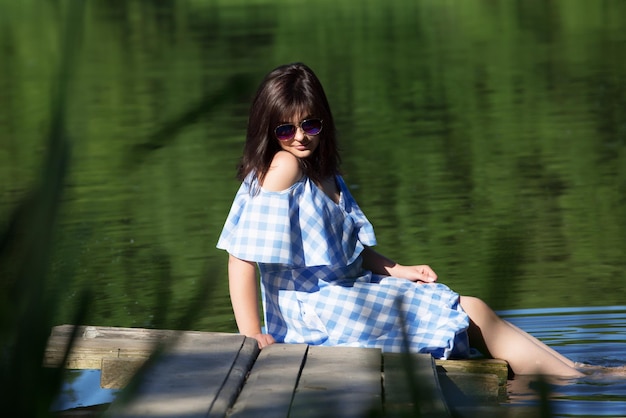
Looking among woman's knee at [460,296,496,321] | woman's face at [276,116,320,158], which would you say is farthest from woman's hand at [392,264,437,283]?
woman's face at [276,116,320,158]

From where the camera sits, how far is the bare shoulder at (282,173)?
3.88 meters

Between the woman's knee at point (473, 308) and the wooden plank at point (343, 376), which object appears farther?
the woman's knee at point (473, 308)

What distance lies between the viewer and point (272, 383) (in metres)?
2.89

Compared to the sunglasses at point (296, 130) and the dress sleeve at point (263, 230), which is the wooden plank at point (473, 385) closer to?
the dress sleeve at point (263, 230)

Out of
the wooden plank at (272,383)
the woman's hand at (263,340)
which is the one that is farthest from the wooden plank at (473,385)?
the woman's hand at (263,340)

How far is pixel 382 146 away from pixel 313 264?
598 cm

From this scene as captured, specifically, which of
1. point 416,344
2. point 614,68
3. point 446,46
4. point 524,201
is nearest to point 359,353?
point 416,344

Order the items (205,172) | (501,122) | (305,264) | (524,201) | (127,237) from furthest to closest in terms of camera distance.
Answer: (501,122) < (205,172) < (524,201) < (127,237) < (305,264)

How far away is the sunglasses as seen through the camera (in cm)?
392

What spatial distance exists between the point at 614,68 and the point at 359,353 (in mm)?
11627

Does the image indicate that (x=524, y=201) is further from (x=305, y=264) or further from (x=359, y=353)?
(x=359, y=353)

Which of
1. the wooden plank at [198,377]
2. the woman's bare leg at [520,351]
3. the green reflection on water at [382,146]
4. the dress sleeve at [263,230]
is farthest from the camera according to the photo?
the dress sleeve at [263,230]

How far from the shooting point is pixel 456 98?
12.4m

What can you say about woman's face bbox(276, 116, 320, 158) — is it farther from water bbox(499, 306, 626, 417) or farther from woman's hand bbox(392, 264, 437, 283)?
water bbox(499, 306, 626, 417)
